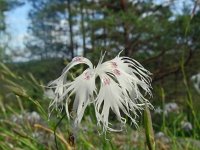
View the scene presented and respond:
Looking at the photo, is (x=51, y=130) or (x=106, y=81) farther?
(x=51, y=130)

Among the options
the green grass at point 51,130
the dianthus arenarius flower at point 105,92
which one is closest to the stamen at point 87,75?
the dianthus arenarius flower at point 105,92

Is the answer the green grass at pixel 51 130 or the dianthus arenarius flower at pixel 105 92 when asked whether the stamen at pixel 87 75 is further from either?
the green grass at pixel 51 130

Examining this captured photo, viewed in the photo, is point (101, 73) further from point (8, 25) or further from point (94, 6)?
point (8, 25)

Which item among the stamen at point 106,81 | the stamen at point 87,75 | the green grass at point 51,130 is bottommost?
the green grass at point 51,130

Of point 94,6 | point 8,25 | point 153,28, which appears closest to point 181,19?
point 153,28

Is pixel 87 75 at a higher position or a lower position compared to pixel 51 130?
higher

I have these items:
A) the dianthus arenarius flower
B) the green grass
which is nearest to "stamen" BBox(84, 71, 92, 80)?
the dianthus arenarius flower

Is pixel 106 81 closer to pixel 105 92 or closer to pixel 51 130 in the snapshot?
pixel 105 92

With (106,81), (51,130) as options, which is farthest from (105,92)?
(51,130)

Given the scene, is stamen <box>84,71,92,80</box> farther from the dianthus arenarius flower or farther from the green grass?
the green grass
